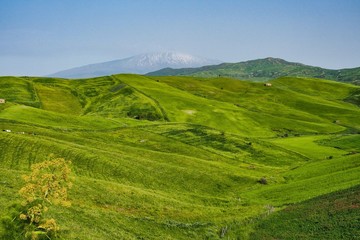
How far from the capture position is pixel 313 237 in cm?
4022

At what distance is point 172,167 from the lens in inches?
2926

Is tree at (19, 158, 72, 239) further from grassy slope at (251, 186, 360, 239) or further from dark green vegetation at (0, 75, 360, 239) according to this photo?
grassy slope at (251, 186, 360, 239)

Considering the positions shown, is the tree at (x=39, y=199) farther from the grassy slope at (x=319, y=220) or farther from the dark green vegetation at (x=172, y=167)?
the grassy slope at (x=319, y=220)

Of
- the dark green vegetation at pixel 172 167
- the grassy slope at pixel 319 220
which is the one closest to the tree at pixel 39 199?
the dark green vegetation at pixel 172 167

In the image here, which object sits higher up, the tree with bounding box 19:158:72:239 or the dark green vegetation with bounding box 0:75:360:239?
the tree with bounding box 19:158:72:239

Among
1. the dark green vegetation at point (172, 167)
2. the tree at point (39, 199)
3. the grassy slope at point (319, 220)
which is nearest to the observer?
the tree at point (39, 199)

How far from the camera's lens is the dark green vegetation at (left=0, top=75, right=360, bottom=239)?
4381 centimetres

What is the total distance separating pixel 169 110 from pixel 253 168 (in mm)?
75844

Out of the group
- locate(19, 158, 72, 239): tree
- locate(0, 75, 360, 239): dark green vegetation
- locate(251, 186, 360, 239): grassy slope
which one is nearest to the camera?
locate(19, 158, 72, 239): tree

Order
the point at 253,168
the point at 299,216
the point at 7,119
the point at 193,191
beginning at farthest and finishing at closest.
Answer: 1. the point at 7,119
2. the point at 253,168
3. the point at 193,191
4. the point at 299,216

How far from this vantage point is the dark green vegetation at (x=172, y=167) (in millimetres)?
43812

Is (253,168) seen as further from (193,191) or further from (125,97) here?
(125,97)

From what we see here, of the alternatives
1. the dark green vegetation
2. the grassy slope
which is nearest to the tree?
the dark green vegetation

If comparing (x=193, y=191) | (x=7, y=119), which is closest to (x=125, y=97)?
(x=7, y=119)
